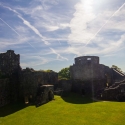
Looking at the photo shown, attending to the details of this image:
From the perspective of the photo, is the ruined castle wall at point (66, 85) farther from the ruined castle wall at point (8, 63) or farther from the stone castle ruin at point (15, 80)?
the ruined castle wall at point (8, 63)

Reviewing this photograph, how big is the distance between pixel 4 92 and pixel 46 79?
10.1 meters

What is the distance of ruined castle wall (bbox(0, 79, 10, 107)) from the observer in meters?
23.8

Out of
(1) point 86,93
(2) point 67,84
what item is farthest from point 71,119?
(2) point 67,84

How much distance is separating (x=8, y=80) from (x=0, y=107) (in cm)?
511

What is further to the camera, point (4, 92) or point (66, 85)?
point (66, 85)

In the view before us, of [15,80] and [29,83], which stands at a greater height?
[15,80]

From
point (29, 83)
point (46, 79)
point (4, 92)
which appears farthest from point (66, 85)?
point (4, 92)

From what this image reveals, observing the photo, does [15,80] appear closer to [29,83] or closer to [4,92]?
[29,83]

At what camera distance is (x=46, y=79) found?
107ft

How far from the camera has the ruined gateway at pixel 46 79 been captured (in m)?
25.7

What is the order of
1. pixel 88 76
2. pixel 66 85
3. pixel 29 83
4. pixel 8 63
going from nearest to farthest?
pixel 29 83
pixel 8 63
pixel 88 76
pixel 66 85

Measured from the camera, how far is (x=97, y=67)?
31.6 metres

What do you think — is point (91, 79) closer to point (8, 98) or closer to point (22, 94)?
point (22, 94)

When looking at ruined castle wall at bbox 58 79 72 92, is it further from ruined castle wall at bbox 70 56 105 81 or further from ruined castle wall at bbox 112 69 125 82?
ruined castle wall at bbox 112 69 125 82
